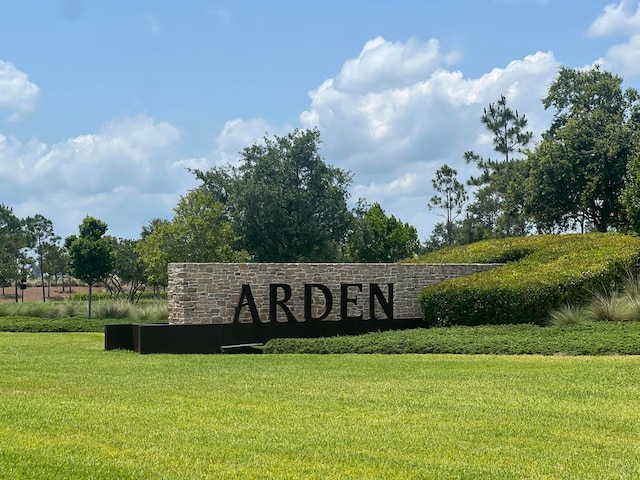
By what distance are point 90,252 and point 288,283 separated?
19.6m

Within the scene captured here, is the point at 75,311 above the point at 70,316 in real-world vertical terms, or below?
above

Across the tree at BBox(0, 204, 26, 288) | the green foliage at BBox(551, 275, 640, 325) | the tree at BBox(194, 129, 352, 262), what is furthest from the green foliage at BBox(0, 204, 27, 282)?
the green foliage at BBox(551, 275, 640, 325)

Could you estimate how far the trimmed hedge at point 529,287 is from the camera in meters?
20.9

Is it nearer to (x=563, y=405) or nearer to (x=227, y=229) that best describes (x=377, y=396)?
(x=563, y=405)

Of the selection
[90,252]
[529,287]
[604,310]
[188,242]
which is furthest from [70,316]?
[604,310]

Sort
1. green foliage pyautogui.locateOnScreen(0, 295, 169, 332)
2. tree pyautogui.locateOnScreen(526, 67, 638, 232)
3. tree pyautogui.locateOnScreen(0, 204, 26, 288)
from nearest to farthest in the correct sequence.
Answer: green foliage pyautogui.locateOnScreen(0, 295, 169, 332) → tree pyautogui.locateOnScreen(526, 67, 638, 232) → tree pyautogui.locateOnScreen(0, 204, 26, 288)

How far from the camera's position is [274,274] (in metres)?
21.7

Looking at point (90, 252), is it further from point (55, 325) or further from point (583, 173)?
point (583, 173)

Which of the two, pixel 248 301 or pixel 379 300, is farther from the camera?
pixel 379 300

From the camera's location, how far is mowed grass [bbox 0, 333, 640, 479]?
7.04 m

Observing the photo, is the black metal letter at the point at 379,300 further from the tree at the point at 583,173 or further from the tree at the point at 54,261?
the tree at the point at 54,261

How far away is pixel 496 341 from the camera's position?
17.4 meters

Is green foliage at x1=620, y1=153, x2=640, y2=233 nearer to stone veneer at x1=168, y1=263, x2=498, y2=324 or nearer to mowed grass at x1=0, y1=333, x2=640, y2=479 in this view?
stone veneer at x1=168, y1=263, x2=498, y2=324

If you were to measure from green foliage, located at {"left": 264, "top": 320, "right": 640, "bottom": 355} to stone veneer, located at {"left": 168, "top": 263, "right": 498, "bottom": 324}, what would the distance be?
2.41 metres
